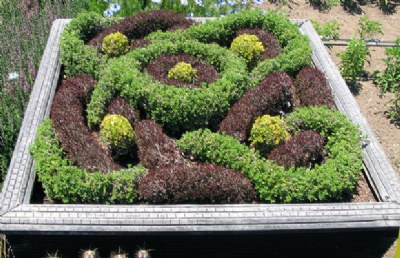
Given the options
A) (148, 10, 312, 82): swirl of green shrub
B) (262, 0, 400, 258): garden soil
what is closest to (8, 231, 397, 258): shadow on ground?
(262, 0, 400, 258): garden soil

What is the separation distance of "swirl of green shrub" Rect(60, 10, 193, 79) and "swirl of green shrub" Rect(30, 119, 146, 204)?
5.30 feet

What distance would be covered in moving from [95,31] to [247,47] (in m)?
1.98

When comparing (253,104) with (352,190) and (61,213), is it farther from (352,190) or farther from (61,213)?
(61,213)

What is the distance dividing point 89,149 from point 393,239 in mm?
2941

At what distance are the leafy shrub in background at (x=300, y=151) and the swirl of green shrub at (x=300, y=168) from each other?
90 millimetres

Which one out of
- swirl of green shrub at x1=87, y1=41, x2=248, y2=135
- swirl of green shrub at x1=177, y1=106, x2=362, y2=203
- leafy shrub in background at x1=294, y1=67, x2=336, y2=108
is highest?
leafy shrub in background at x1=294, y1=67, x2=336, y2=108

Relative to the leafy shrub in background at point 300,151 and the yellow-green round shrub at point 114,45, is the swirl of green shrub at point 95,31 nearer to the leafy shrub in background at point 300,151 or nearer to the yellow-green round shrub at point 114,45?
the yellow-green round shrub at point 114,45

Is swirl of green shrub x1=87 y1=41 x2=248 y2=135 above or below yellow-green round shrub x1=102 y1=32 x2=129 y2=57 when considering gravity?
below

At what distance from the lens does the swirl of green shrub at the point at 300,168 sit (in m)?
5.48

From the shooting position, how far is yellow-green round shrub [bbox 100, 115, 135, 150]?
5.92 meters

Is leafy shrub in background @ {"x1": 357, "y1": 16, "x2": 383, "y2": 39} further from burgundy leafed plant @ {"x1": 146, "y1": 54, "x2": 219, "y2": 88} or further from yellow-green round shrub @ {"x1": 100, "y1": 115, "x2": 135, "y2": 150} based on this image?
yellow-green round shrub @ {"x1": 100, "y1": 115, "x2": 135, "y2": 150}

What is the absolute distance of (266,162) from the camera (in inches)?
224

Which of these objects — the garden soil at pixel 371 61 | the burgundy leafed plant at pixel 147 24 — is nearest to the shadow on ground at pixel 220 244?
the garden soil at pixel 371 61

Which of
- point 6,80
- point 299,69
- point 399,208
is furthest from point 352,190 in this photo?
point 6,80
